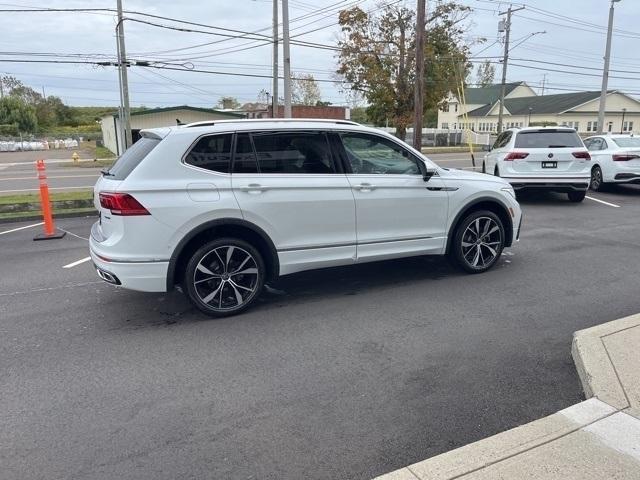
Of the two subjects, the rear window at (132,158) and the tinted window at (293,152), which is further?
the tinted window at (293,152)

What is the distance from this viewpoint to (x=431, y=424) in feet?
10.4

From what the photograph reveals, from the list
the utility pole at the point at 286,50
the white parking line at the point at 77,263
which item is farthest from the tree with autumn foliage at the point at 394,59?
the white parking line at the point at 77,263

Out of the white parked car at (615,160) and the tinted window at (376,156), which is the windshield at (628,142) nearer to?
the white parked car at (615,160)

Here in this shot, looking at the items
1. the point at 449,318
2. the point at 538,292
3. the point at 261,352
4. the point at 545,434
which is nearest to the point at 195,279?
the point at 261,352

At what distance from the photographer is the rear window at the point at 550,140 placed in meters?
11.0

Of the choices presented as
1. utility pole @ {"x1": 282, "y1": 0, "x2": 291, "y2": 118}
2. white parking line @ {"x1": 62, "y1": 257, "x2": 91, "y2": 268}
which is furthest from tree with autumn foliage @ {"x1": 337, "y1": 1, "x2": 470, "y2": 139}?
white parking line @ {"x1": 62, "y1": 257, "x2": 91, "y2": 268}

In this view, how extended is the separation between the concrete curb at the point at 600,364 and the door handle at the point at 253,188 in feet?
9.69

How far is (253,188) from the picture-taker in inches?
190

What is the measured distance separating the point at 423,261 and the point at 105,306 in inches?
153

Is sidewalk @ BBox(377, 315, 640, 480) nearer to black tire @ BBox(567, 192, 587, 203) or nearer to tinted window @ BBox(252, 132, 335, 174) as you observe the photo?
tinted window @ BBox(252, 132, 335, 174)

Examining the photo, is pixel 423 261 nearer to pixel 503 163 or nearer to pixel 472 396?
pixel 472 396

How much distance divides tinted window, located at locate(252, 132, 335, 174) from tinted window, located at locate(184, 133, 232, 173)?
0.29m

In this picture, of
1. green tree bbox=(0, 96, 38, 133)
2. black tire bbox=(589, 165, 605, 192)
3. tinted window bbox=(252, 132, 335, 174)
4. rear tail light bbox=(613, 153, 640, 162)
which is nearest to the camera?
tinted window bbox=(252, 132, 335, 174)

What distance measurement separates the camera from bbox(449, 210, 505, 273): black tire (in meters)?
6.05
